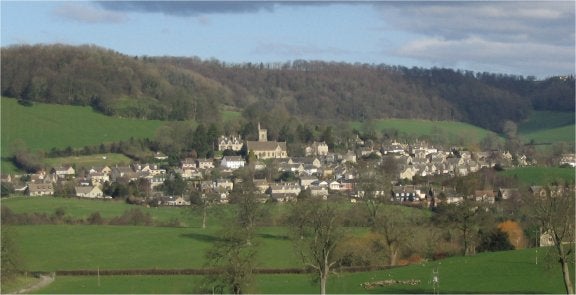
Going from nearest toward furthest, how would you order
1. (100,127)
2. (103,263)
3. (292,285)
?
(292,285)
(103,263)
(100,127)

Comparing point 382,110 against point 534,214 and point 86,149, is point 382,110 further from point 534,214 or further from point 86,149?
point 534,214

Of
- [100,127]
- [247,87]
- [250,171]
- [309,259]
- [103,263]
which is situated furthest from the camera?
[247,87]

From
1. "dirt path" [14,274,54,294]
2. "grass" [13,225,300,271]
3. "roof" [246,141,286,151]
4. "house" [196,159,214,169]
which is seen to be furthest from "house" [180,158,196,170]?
Answer: "dirt path" [14,274,54,294]

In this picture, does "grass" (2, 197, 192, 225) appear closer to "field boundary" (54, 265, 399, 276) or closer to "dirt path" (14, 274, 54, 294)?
"field boundary" (54, 265, 399, 276)

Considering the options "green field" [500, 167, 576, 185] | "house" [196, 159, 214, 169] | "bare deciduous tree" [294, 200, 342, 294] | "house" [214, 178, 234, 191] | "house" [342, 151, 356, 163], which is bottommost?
"house" [214, 178, 234, 191]

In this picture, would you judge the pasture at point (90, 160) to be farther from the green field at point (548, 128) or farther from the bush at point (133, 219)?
the green field at point (548, 128)

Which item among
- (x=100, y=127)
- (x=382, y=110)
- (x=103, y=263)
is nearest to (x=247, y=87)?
(x=382, y=110)
